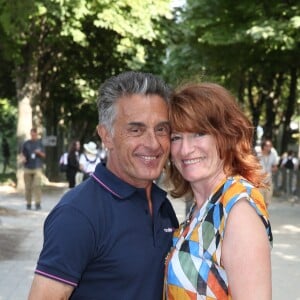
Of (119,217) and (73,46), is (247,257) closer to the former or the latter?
(119,217)

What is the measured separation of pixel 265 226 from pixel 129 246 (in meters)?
0.50

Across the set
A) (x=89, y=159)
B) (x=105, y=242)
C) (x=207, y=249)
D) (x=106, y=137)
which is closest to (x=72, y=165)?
(x=89, y=159)

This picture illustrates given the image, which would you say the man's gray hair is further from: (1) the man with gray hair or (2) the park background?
(2) the park background

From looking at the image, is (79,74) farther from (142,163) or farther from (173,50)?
(142,163)

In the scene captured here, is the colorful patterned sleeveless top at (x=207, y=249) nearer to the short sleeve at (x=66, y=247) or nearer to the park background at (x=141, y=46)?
the short sleeve at (x=66, y=247)

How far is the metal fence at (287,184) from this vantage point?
67.2 feet

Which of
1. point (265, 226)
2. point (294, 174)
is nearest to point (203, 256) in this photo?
point (265, 226)

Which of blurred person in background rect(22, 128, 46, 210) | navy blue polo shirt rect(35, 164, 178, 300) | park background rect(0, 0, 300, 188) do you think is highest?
park background rect(0, 0, 300, 188)

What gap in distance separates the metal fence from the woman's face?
59.4 feet

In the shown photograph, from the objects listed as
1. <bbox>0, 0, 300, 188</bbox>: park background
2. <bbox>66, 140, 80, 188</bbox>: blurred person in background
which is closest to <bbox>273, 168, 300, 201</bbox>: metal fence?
<bbox>0, 0, 300, 188</bbox>: park background

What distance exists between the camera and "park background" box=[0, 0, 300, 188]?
16938mm

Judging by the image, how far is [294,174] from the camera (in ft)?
68.9

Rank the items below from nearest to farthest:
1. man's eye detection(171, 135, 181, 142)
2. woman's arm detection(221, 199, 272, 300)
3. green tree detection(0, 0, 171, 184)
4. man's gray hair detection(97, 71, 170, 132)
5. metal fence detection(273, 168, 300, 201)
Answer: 1. woman's arm detection(221, 199, 272, 300)
2. man's gray hair detection(97, 71, 170, 132)
3. man's eye detection(171, 135, 181, 142)
4. green tree detection(0, 0, 171, 184)
5. metal fence detection(273, 168, 300, 201)

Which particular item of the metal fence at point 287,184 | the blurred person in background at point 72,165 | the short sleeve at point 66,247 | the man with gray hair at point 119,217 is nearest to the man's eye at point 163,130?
the man with gray hair at point 119,217
